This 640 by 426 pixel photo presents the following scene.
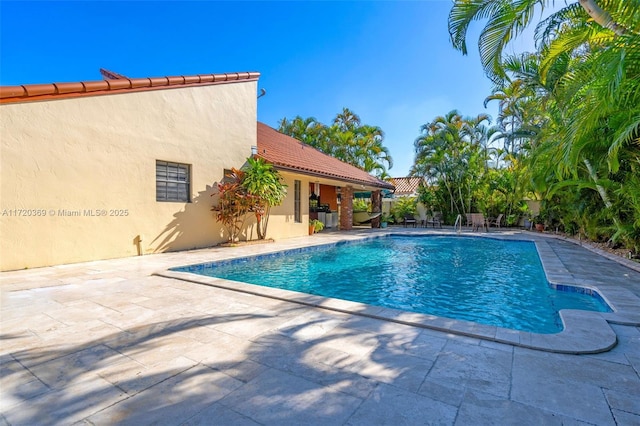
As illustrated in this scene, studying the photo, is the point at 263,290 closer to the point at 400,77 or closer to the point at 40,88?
the point at 40,88

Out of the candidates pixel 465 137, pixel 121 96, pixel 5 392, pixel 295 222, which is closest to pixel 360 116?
pixel 465 137

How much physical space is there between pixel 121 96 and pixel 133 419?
10.2 meters

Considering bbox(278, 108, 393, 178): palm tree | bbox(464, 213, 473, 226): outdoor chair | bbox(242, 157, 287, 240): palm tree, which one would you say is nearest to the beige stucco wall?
bbox(242, 157, 287, 240): palm tree

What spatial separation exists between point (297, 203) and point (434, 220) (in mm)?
12817

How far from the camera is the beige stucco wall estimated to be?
7520 millimetres

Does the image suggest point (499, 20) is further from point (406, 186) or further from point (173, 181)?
point (406, 186)

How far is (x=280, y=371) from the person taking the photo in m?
2.95

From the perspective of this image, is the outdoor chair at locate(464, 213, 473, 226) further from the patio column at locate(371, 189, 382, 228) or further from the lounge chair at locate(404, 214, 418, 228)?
the patio column at locate(371, 189, 382, 228)

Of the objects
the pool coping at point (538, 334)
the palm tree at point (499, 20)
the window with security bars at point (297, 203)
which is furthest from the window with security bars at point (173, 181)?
the palm tree at point (499, 20)

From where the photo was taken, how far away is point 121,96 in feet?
31.1

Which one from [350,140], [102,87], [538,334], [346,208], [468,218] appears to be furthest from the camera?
[350,140]

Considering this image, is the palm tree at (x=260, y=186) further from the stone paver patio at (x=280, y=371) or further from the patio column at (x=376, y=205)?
the patio column at (x=376, y=205)

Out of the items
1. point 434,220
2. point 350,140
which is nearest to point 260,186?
point 434,220

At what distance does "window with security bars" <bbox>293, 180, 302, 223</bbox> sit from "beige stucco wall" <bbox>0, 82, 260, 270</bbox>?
4230 mm
